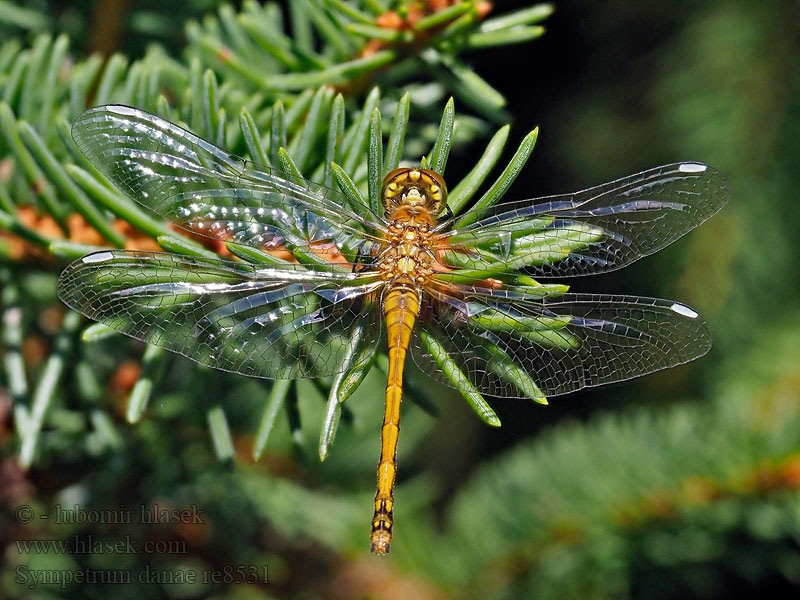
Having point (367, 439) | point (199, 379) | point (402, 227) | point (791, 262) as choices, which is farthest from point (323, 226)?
point (791, 262)

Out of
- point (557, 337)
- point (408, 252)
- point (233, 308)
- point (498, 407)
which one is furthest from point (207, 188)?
point (498, 407)

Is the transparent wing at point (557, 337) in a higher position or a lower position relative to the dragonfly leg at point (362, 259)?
lower

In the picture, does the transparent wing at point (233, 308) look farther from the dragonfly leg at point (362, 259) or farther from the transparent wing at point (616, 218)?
the transparent wing at point (616, 218)

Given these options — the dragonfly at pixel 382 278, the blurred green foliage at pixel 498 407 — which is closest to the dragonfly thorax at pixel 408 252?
the dragonfly at pixel 382 278

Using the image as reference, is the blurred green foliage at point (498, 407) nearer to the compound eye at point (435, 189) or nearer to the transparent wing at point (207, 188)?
the transparent wing at point (207, 188)

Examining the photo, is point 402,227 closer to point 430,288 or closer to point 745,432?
point 430,288

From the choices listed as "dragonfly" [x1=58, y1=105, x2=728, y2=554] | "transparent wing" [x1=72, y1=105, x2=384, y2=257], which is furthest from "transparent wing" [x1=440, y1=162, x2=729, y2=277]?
"transparent wing" [x1=72, y1=105, x2=384, y2=257]

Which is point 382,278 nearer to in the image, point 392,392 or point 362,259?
point 362,259

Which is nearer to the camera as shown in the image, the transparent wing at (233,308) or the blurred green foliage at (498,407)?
the transparent wing at (233,308)

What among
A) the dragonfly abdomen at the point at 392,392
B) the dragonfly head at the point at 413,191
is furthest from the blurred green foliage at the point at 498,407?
the dragonfly head at the point at 413,191
